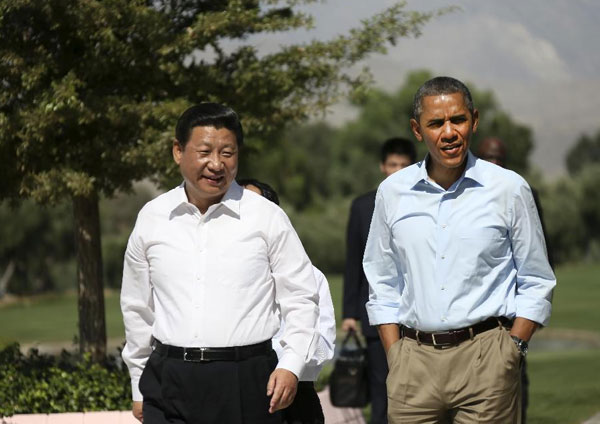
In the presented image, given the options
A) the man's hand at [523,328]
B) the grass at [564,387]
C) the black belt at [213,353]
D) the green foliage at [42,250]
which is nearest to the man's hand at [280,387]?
the black belt at [213,353]

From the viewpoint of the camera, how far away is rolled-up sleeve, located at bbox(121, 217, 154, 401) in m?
4.26

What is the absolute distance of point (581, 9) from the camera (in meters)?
119

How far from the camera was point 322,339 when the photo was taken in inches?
182

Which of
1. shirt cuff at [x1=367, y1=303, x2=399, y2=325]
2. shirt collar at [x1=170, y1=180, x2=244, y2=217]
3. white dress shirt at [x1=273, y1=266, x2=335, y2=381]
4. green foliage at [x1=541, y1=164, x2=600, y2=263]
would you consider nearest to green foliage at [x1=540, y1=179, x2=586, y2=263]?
green foliage at [x1=541, y1=164, x2=600, y2=263]

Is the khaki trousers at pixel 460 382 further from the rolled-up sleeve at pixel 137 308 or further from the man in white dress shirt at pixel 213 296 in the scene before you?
the rolled-up sleeve at pixel 137 308

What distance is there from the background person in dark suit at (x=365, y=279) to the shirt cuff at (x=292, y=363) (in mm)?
3172

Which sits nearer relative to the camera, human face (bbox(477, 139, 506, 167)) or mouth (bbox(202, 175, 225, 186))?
mouth (bbox(202, 175, 225, 186))

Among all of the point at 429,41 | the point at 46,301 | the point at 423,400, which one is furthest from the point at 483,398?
the point at 429,41

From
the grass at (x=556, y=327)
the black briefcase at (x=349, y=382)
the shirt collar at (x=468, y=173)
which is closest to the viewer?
the shirt collar at (x=468, y=173)

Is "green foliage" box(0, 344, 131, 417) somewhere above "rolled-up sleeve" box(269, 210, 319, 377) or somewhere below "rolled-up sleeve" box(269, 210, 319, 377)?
below

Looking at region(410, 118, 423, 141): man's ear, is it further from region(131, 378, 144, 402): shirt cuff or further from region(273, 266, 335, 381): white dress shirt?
region(131, 378, 144, 402): shirt cuff

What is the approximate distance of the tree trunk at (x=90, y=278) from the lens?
851cm

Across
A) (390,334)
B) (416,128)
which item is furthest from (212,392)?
(416,128)

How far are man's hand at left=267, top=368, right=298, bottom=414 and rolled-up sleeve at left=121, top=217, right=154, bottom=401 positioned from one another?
548 millimetres
